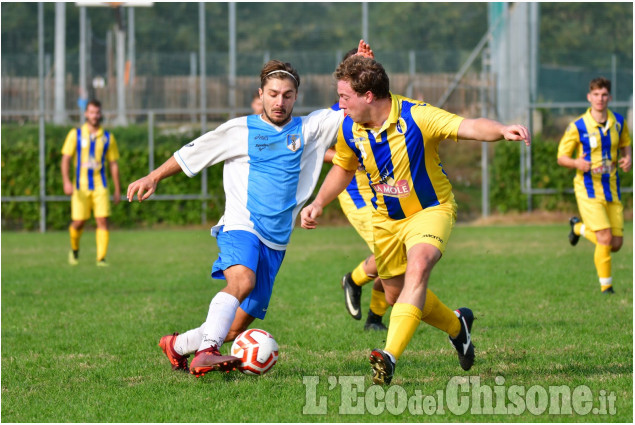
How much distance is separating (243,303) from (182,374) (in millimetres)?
578

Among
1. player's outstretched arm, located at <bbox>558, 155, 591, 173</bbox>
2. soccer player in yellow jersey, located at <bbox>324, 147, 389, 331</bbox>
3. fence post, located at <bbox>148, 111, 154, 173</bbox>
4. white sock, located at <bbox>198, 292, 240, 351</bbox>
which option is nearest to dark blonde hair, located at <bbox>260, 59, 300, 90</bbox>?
white sock, located at <bbox>198, 292, 240, 351</bbox>

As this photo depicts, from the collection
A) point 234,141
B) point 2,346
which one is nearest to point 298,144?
point 234,141

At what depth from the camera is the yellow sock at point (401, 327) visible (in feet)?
15.9

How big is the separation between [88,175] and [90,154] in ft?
1.14

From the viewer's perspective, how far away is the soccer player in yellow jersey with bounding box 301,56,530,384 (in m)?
5.04

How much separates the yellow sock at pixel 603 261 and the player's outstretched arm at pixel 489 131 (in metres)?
4.93

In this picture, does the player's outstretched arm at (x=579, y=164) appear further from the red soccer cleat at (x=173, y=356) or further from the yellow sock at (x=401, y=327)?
the red soccer cleat at (x=173, y=356)

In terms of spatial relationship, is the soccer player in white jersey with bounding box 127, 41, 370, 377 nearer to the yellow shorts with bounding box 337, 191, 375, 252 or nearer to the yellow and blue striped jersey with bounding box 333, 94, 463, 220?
the yellow and blue striped jersey with bounding box 333, 94, 463, 220

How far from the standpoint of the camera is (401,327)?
4902mm

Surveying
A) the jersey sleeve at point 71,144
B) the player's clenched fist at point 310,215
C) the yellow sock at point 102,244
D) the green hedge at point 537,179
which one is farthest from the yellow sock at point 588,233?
the green hedge at point 537,179

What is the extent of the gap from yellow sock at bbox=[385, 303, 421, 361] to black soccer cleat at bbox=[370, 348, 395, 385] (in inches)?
4.0

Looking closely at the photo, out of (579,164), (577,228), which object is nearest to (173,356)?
(579,164)

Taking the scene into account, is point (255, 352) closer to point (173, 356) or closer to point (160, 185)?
point (173, 356)

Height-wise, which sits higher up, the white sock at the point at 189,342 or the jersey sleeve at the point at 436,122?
the jersey sleeve at the point at 436,122
